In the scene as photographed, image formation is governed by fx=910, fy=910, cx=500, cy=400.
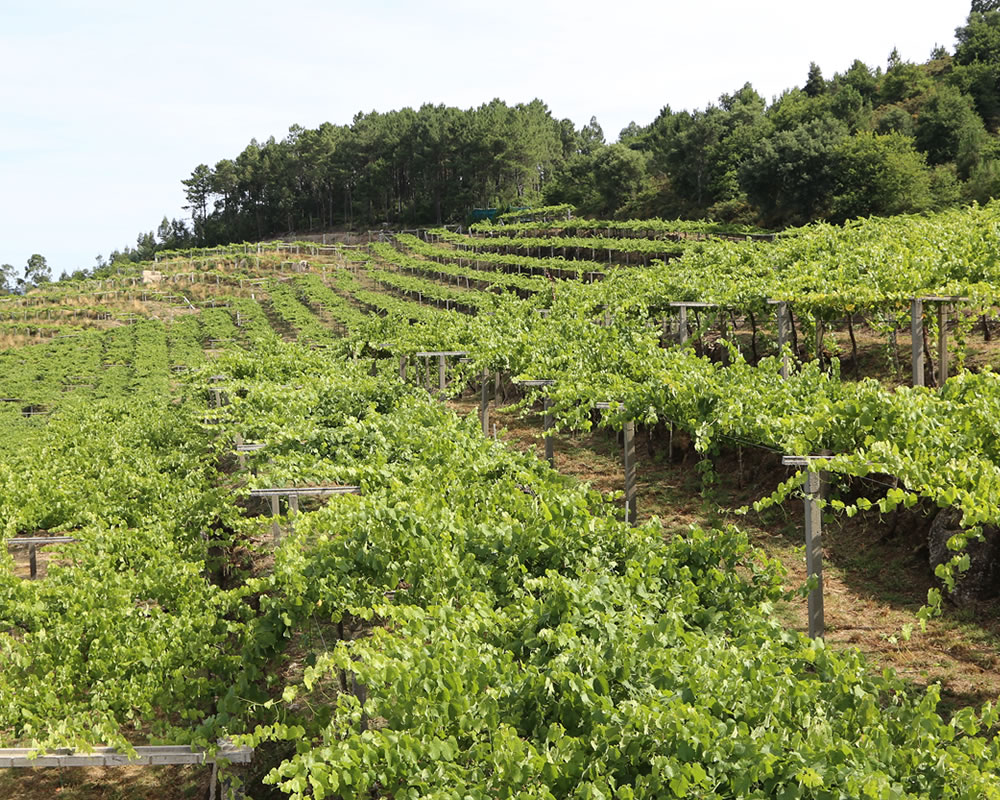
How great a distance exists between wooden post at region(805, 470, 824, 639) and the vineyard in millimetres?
39

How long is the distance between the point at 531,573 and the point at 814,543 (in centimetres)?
261

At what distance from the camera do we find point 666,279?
19.0m

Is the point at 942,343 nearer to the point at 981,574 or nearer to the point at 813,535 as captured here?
the point at 981,574

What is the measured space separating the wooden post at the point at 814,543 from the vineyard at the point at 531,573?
0.13 ft

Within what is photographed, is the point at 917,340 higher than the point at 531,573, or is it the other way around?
the point at 917,340

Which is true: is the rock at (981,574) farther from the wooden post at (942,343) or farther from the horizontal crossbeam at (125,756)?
the horizontal crossbeam at (125,756)

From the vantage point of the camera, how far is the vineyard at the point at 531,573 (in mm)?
3980

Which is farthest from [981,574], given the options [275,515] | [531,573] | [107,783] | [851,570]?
[107,783]

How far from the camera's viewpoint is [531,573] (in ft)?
20.3

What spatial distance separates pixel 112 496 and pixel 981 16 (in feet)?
236

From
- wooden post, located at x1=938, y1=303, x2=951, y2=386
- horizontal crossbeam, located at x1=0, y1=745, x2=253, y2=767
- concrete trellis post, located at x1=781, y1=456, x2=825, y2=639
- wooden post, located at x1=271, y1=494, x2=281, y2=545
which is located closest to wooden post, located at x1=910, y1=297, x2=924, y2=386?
wooden post, located at x1=938, y1=303, x2=951, y2=386

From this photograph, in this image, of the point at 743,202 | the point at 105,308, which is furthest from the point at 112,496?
the point at 105,308

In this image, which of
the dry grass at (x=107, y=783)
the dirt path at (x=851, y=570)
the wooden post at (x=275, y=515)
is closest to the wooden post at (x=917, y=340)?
the dirt path at (x=851, y=570)

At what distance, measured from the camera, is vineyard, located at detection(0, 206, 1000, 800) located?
3980mm
